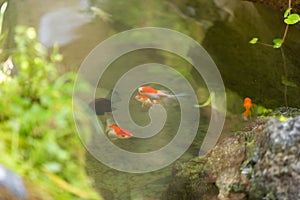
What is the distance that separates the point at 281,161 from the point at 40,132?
112 cm

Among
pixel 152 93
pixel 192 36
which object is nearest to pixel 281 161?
pixel 152 93

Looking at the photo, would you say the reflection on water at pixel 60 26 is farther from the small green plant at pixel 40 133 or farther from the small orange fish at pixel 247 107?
the small green plant at pixel 40 133

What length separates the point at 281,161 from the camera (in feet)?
6.41

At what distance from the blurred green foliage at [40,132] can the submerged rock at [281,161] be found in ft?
3.02

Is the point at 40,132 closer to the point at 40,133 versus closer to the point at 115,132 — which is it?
the point at 40,133

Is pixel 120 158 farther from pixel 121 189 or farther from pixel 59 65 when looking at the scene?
pixel 59 65

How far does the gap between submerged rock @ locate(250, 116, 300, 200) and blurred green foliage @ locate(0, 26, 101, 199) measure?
0.92m

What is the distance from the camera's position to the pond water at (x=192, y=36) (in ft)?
12.2

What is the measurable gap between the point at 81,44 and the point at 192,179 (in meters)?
2.06

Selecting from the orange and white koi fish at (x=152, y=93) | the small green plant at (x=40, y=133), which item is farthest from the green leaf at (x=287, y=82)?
the small green plant at (x=40, y=133)

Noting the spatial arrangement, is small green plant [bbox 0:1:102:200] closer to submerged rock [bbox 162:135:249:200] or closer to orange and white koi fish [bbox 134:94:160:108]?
submerged rock [bbox 162:135:249:200]

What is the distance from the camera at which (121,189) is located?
9.57 feet

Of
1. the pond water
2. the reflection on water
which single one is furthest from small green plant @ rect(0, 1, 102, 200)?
the reflection on water

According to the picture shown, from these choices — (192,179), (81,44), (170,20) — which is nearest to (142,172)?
(192,179)
